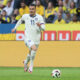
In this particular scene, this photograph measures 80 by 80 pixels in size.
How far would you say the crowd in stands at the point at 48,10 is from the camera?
647 inches

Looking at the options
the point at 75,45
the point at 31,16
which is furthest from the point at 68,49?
the point at 31,16

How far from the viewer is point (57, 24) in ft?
52.5

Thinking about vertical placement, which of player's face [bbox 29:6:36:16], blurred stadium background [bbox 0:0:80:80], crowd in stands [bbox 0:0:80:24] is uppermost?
player's face [bbox 29:6:36:16]

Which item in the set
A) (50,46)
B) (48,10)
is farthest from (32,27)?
(48,10)

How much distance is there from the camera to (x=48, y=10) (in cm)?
1678

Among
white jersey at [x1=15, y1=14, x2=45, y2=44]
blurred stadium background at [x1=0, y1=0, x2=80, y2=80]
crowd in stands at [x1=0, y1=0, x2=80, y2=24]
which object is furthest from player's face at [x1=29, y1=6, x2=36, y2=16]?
crowd in stands at [x1=0, y1=0, x2=80, y2=24]

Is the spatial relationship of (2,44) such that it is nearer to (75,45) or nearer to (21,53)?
(21,53)

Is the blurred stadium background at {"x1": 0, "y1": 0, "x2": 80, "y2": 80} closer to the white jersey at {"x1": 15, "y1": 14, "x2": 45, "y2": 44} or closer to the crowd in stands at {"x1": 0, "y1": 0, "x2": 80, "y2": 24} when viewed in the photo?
the crowd in stands at {"x1": 0, "y1": 0, "x2": 80, "y2": 24}

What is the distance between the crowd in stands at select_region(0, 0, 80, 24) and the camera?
53.9ft

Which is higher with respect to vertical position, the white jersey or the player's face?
the player's face

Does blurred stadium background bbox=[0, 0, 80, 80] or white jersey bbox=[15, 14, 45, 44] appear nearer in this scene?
white jersey bbox=[15, 14, 45, 44]

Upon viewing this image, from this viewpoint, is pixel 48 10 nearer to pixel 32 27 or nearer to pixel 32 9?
pixel 32 27

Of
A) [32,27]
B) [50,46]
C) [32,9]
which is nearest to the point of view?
[32,9]

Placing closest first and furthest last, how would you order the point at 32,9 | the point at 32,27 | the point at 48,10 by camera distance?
the point at 32,9 → the point at 32,27 → the point at 48,10
